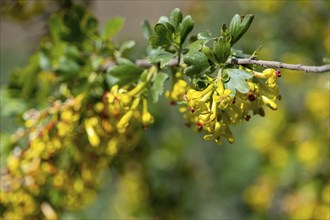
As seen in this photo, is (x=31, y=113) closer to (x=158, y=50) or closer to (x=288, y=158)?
(x=158, y=50)

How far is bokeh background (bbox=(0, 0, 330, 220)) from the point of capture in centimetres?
183

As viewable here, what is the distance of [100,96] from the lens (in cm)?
124

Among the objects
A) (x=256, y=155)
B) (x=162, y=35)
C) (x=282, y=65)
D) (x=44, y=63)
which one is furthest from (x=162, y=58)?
(x=256, y=155)

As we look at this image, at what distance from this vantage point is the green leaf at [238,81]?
836 millimetres

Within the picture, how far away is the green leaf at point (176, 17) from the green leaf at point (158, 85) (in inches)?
4.5

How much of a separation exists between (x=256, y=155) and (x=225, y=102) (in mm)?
1575

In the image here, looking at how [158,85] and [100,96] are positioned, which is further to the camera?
[100,96]

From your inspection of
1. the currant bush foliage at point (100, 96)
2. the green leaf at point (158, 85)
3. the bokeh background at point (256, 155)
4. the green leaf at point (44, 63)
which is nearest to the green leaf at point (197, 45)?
the currant bush foliage at point (100, 96)

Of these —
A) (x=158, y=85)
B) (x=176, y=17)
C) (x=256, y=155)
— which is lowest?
(x=256, y=155)

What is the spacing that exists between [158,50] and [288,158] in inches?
41.0

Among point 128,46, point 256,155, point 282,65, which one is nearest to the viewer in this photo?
point 282,65

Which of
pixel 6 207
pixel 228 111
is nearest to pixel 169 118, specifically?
pixel 6 207

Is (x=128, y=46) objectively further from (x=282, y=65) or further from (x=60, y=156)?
(x=282, y=65)

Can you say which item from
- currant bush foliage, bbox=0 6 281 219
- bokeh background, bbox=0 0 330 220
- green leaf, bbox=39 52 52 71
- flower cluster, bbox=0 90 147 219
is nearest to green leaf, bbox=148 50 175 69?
currant bush foliage, bbox=0 6 281 219
